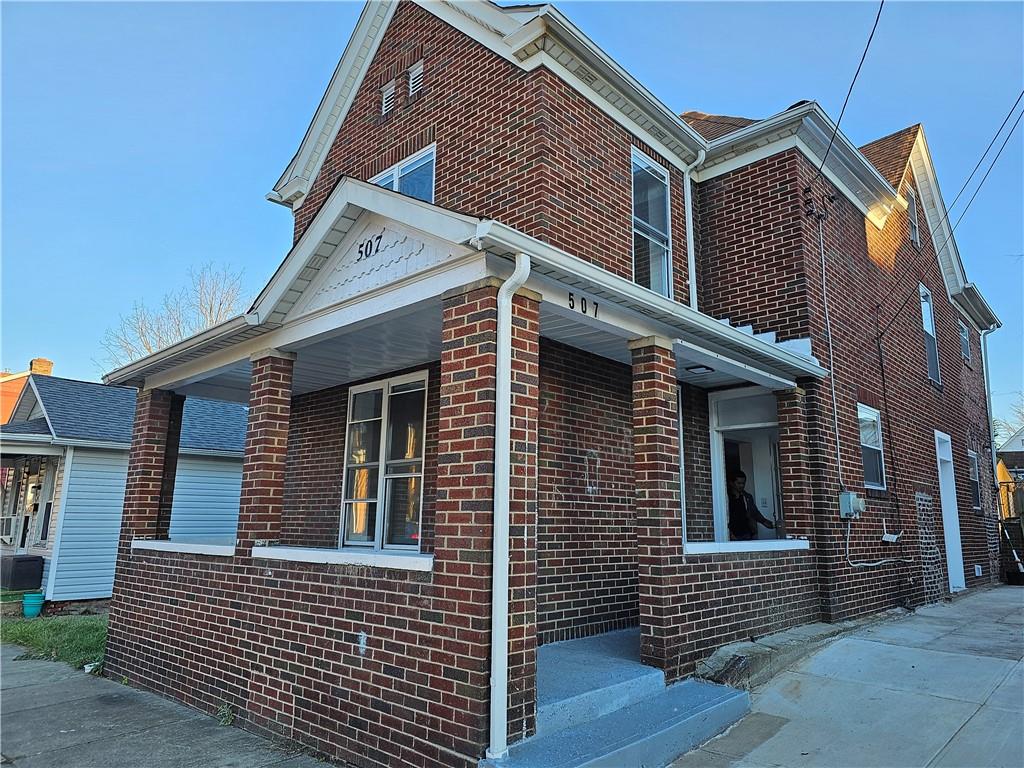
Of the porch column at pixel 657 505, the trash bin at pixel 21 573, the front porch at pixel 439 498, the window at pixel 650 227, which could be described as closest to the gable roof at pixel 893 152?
the window at pixel 650 227

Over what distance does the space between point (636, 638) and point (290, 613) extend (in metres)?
3.16

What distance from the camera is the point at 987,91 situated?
26.3 ft

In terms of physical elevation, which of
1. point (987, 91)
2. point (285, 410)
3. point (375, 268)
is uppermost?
point (987, 91)

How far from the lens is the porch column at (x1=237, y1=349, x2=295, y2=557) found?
5.86 meters

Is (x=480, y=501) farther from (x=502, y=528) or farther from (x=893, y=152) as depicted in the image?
(x=893, y=152)

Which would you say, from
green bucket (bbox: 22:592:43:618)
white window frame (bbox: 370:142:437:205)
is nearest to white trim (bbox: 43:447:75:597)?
green bucket (bbox: 22:592:43:618)

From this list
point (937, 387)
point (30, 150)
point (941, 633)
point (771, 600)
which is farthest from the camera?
point (937, 387)

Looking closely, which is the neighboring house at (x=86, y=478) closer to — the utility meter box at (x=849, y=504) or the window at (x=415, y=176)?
the window at (x=415, y=176)

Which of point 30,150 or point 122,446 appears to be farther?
point 122,446

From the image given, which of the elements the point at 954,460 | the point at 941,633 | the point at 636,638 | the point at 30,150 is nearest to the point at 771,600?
the point at 636,638

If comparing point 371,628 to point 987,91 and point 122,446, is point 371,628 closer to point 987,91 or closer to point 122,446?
point 987,91

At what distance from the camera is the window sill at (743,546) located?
5807 mm

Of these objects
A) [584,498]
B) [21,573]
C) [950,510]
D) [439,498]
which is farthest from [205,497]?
[950,510]

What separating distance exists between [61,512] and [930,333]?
1654cm
